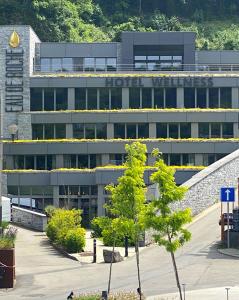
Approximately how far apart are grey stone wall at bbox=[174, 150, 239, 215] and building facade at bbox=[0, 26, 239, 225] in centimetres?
787

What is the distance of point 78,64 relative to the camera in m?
72.9

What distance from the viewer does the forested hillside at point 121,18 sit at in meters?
100

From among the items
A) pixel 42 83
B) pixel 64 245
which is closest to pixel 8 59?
pixel 42 83

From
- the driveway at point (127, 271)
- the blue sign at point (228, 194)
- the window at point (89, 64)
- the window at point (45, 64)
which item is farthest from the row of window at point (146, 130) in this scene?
the blue sign at point (228, 194)

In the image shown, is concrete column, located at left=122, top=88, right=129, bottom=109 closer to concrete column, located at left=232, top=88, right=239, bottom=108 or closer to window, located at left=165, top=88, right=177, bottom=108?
window, located at left=165, top=88, right=177, bottom=108

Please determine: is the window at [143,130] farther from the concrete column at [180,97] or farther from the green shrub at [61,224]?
the green shrub at [61,224]

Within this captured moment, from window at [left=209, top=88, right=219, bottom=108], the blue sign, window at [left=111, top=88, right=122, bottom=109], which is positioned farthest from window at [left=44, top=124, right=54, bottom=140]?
the blue sign

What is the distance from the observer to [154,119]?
66.3m

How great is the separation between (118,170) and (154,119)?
8.25 meters

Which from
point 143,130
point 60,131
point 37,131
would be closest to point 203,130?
point 143,130

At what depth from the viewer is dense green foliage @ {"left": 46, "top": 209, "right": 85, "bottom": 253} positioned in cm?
4106

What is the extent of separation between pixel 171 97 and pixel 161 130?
10.7 ft

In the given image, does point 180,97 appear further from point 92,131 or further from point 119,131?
point 92,131

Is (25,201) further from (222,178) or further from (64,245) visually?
(64,245)
